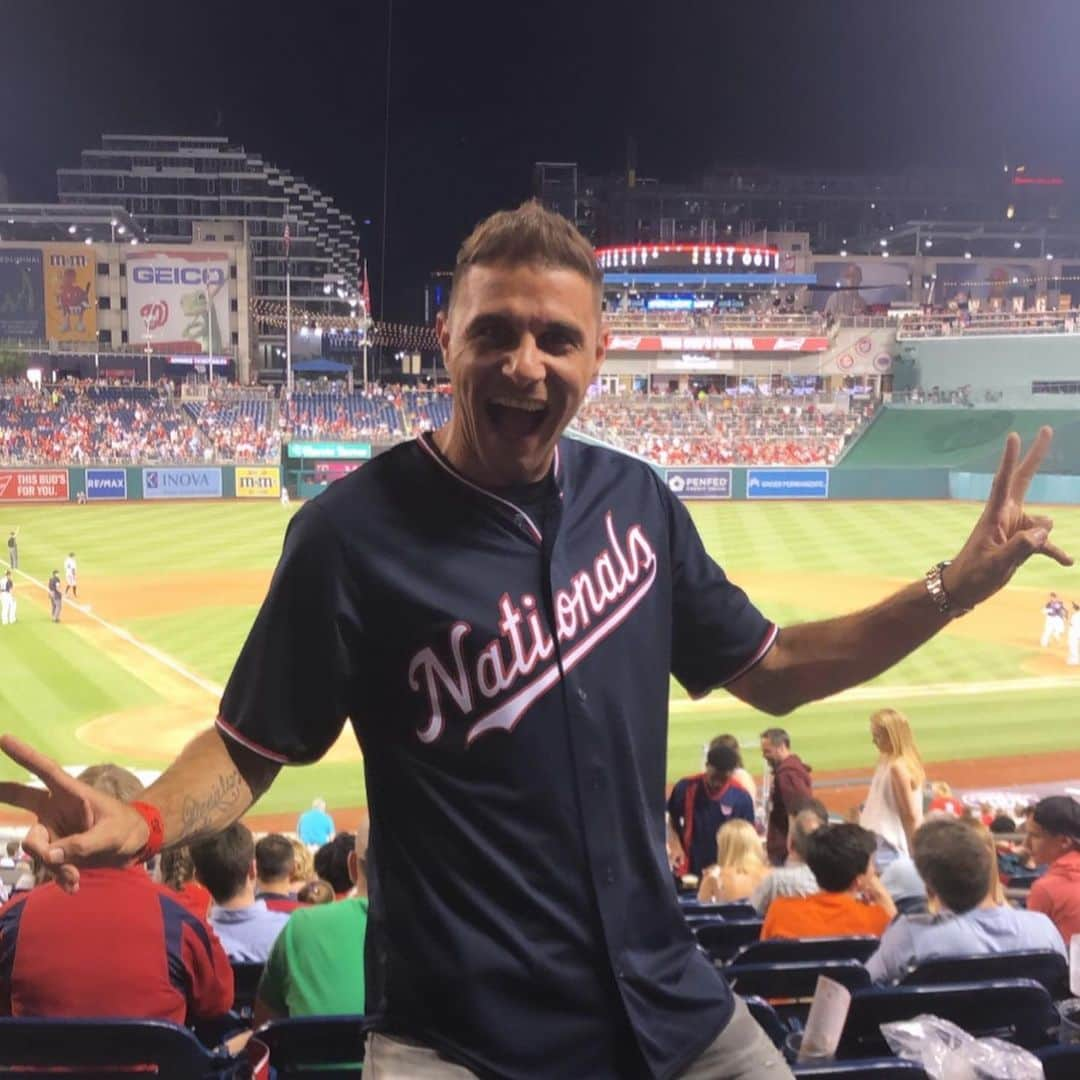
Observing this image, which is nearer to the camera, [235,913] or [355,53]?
[235,913]

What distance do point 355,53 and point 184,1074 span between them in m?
58.4

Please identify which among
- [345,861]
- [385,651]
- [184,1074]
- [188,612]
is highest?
[385,651]

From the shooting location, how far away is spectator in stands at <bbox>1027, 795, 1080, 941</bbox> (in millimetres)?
5449

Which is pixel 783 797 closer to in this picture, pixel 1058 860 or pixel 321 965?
pixel 1058 860

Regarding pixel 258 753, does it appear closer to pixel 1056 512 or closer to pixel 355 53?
pixel 1056 512

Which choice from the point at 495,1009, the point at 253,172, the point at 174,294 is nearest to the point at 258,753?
the point at 495,1009

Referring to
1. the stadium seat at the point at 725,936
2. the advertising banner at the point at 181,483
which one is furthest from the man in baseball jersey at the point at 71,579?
the stadium seat at the point at 725,936

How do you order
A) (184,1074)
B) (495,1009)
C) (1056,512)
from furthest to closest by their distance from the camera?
(1056,512) → (184,1074) → (495,1009)

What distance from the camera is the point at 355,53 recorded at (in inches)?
2165

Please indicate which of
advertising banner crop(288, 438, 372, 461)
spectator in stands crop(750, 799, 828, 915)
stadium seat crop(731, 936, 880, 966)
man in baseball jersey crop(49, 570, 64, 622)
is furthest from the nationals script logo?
advertising banner crop(288, 438, 372, 461)

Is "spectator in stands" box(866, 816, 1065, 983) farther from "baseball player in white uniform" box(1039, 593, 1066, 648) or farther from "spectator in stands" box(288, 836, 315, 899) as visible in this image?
"baseball player in white uniform" box(1039, 593, 1066, 648)

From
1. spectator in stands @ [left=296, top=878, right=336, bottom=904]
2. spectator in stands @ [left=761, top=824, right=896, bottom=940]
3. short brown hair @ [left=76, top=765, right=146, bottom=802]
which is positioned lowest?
spectator in stands @ [left=296, top=878, right=336, bottom=904]

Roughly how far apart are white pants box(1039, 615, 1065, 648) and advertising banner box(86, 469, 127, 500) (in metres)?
32.7

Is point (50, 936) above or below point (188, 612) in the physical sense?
above
